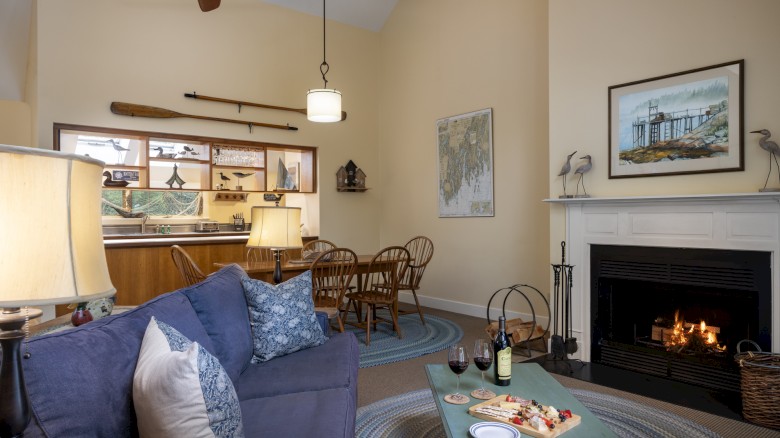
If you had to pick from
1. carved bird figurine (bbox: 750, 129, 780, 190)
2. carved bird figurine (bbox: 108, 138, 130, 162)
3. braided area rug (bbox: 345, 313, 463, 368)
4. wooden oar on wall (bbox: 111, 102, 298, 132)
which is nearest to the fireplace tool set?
braided area rug (bbox: 345, 313, 463, 368)

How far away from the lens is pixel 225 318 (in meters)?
2.19

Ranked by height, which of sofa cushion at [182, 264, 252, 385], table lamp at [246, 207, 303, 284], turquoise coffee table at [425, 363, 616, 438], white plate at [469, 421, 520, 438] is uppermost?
table lamp at [246, 207, 303, 284]

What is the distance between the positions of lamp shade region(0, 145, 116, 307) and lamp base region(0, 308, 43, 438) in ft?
0.38

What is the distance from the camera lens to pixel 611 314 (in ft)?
12.7

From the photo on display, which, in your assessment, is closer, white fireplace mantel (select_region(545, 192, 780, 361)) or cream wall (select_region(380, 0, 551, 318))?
white fireplace mantel (select_region(545, 192, 780, 361))

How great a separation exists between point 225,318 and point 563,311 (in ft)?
9.45

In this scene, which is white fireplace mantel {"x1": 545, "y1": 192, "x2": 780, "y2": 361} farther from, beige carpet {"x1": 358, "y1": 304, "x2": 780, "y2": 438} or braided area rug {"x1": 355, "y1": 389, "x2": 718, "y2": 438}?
braided area rug {"x1": 355, "y1": 389, "x2": 718, "y2": 438}

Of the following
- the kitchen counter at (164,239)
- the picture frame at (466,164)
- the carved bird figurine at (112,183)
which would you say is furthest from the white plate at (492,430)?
the carved bird figurine at (112,183)

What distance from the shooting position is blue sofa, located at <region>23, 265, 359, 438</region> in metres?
1.10

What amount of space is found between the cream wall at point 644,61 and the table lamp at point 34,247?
3.61m

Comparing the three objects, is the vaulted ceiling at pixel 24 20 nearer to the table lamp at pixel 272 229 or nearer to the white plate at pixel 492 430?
the table lamp at pixel 272 229

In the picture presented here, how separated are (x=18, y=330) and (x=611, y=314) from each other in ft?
12.7

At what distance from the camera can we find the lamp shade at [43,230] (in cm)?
90

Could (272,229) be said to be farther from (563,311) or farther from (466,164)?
(466,164)
